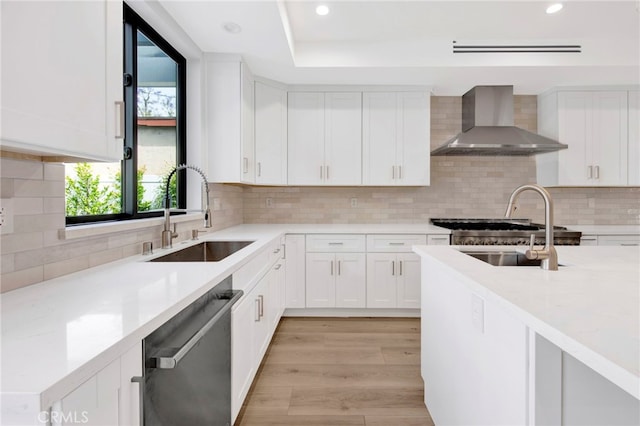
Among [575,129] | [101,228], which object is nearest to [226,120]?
[101,228]

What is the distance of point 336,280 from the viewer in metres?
3.44

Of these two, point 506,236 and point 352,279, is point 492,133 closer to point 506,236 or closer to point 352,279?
point 506,236

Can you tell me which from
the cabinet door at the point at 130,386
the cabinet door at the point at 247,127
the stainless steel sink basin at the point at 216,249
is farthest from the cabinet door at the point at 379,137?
the cabinet door at the point at 130,386

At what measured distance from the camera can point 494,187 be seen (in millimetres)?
4020

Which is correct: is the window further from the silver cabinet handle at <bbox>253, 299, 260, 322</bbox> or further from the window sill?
the silver cabinet handle at <bbox>253, 299, 260, 322</bbox>

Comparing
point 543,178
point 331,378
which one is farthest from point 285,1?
point 543,178

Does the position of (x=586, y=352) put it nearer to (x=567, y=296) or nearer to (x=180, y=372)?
(x=567, y=296)

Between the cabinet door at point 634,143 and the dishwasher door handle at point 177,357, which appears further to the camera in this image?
the cabinet door at point 634,143

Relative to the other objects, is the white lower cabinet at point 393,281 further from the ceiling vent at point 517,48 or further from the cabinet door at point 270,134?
the ceiling vent at point 517,48

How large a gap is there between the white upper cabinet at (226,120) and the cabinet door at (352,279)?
4.22 ft

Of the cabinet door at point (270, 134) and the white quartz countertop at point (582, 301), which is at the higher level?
→ the cabinet door at point (270, 134)

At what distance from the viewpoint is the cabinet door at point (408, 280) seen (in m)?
3.40

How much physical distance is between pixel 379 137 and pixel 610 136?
2432 millimetres

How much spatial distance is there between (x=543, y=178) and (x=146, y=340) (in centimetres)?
429
